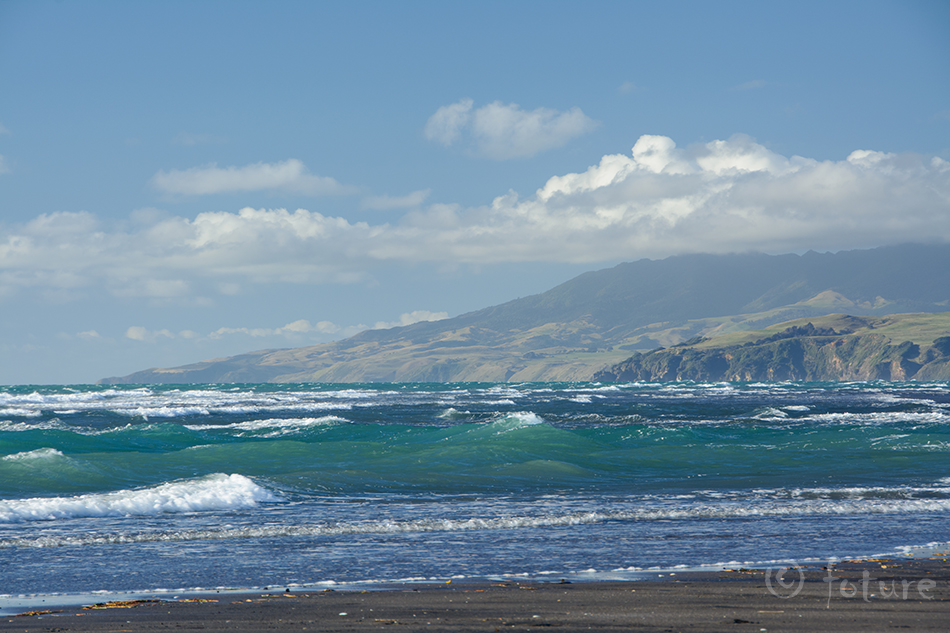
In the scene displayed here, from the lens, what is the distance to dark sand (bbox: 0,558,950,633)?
29.5 feet

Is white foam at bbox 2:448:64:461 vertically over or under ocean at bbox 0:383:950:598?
over

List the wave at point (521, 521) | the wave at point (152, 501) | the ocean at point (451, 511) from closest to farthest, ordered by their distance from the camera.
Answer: the ocean at point (451, 511), the wave at point (521, 521), the wave at point (152, 501)

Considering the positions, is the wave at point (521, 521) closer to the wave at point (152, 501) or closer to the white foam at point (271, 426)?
the wave at point (152, 501)

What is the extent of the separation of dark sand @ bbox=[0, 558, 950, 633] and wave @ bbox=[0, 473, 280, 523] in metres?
9.03

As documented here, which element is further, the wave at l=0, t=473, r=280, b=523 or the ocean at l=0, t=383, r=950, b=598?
the wave at l=0, t=473, r=280, b=523

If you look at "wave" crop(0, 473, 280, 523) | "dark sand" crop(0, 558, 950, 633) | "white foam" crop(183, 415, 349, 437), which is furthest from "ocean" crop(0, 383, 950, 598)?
"white foam" crop(183, 415, 349, 437)

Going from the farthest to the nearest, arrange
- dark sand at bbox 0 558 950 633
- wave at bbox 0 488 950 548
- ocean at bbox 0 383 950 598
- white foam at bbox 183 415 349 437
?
white foam at bbox 183 415 349 437 < wave at bbox 0 488 950 548 < ocean at bbox 0 383 950 598 < dark sand at bbox 0 558 950 633

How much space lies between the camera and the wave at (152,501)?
59.9 feet

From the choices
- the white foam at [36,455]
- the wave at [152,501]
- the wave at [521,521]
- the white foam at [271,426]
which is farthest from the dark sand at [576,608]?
the white foam at [271,426]

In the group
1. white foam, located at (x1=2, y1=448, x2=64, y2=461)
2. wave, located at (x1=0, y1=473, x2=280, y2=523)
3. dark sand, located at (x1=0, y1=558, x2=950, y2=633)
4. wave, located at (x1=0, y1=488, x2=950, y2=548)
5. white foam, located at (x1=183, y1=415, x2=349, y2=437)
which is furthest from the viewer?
white foam, located at (x1=183, y1=415, x2=349, y2=437)

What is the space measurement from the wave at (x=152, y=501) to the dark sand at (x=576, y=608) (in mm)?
9030

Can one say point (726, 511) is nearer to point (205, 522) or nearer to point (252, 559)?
point (252, 559)

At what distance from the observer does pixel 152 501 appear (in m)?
19.2

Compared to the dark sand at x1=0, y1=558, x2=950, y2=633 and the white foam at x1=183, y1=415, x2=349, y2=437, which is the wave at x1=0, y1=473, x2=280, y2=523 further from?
the white foam at x1=183, y1=415, x2=349, y2=437
